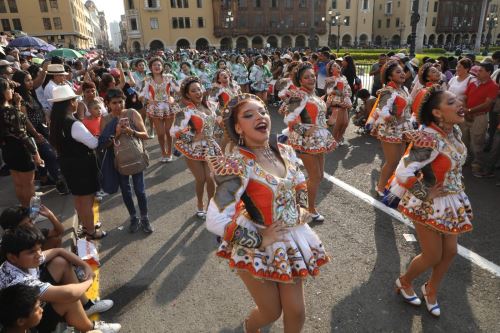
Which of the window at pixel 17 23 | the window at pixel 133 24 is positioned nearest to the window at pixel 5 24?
the window at pixel 17 23

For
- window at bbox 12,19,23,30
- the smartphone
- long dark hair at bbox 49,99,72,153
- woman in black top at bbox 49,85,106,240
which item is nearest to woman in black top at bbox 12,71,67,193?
woman in black top at bbox 49,85,106,240

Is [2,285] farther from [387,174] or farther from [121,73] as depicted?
[121,73]

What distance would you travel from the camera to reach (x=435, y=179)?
3400 millimetres

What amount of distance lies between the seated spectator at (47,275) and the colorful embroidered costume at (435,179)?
9.99 feet

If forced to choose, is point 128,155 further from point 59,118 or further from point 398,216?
point 398,216

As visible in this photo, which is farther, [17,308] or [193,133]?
[193,133]

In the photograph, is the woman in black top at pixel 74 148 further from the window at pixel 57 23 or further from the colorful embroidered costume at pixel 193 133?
the window at pixel 57 23

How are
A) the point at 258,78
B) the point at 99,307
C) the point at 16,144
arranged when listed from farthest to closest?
the point at 258,78, the point at 16,144, the point at 99,307

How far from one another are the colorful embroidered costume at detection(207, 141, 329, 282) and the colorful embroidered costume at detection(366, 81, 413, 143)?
145 inches

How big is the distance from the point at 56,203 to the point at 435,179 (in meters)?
5.98

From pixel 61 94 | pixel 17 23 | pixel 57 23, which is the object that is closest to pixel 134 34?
pixel 57 23

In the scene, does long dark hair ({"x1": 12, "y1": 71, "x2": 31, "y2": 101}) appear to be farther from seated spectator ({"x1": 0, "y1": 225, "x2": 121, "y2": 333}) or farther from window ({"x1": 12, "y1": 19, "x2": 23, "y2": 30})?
window ({"x1": 12, "y1": 19, "x2": 23, "y2": 30})

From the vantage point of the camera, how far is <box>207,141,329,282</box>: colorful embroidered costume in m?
2.48

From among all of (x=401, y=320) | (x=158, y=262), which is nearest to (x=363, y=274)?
(x=401, y=320)
